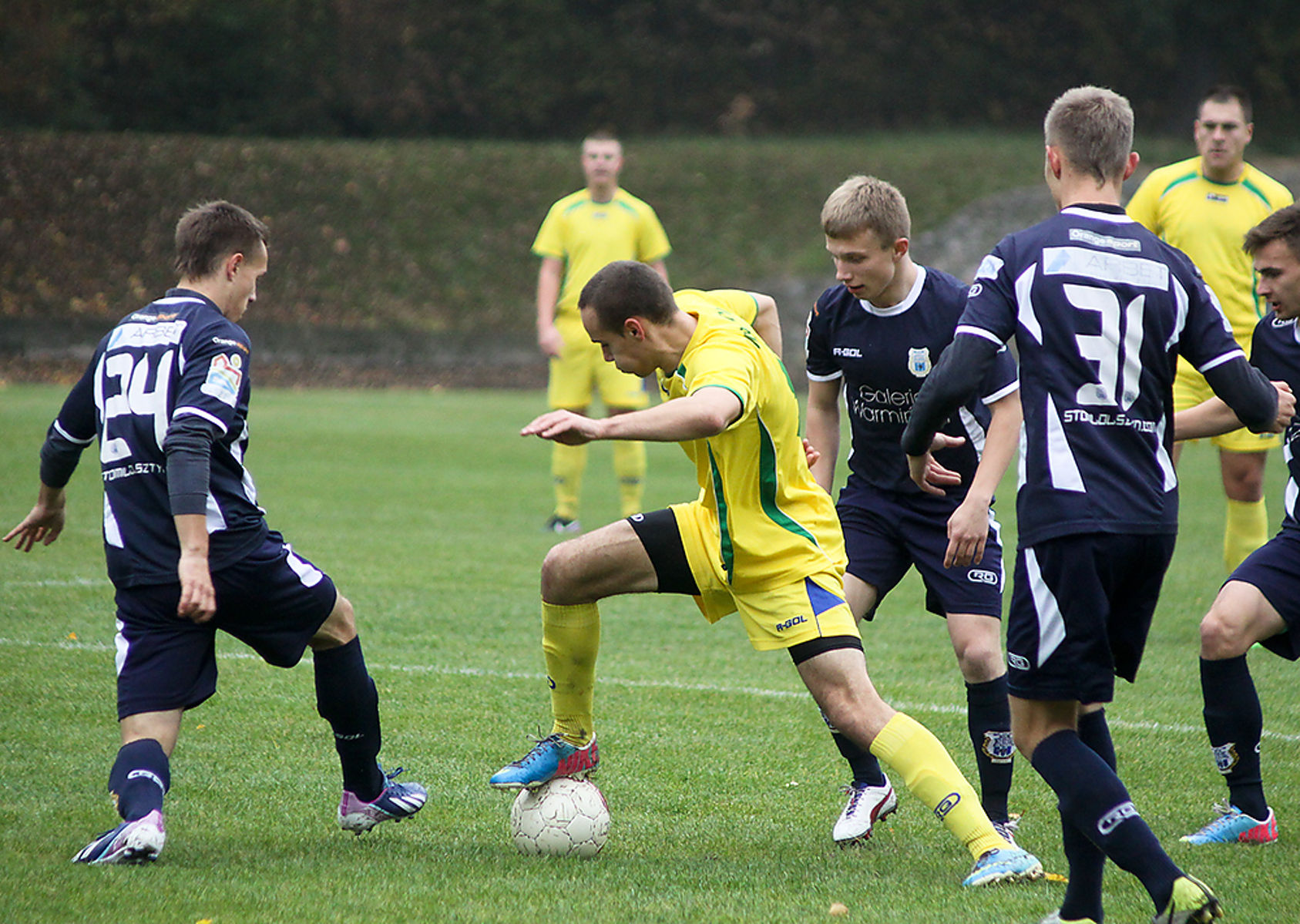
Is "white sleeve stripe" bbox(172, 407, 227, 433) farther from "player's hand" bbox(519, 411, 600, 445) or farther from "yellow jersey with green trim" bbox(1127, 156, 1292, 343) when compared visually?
"yellow jersey with green trim" bbox(1127, 156, 1292, 343)

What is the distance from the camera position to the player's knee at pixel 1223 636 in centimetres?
429

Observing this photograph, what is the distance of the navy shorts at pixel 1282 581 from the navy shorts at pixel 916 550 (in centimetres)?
76

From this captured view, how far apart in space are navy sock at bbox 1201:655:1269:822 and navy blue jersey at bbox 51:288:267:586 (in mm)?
2971

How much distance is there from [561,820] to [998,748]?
1413mm

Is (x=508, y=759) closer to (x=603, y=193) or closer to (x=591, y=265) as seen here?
(x=591, y=265)

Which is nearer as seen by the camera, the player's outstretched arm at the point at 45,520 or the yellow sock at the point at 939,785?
the yellow sock at the point at 939,785

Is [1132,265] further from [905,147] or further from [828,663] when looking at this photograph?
[905,147]

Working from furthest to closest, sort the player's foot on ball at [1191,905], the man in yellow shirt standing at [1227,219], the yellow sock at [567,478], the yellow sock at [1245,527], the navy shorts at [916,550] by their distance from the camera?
the yellow sock at [567,478], the yellow sock at [1245,527], the man in yellow shirt standing at [1227,219], the navy shorts at [916,550], the player's foot on ball at [1191,905]

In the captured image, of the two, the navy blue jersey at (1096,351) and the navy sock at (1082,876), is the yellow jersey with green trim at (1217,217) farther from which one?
the navy sock at (1082,876)

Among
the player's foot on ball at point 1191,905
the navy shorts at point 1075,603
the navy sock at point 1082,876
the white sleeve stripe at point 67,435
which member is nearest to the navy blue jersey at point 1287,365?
the navy shorts at point 1075,603

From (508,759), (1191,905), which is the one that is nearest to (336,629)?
(508,759)

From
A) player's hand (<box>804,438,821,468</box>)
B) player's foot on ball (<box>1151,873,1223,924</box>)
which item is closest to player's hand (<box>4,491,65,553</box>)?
player's hand (<box>804,438,821,468</box>)

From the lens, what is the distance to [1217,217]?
7.64 meters

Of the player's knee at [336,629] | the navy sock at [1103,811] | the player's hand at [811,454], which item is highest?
the player's hand at [811,454]
